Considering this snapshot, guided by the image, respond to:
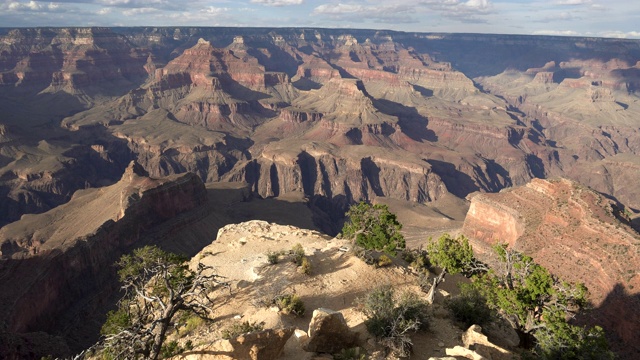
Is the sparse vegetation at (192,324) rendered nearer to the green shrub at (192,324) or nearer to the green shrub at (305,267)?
the green shrub at (192,324)

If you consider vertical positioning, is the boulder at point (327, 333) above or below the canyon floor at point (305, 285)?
above

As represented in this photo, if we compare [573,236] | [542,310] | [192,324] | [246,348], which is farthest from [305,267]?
[573,236]

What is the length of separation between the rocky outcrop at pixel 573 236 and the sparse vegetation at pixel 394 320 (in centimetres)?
2871

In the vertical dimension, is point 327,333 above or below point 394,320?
above

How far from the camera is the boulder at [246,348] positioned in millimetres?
16891

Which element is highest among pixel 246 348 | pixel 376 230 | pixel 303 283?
pixel 246 348

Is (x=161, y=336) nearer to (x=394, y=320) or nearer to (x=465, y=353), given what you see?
(x=394, y=320)

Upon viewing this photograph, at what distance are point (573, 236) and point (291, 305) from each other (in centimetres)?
4739

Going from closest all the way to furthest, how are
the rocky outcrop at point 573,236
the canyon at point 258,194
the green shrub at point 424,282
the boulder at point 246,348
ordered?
the boulder at point 246,348 → the green shrub at point 424,282 → the rocky outcrop at point 573,236 → the canyon at point 258,194

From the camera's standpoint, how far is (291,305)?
25.0 metres

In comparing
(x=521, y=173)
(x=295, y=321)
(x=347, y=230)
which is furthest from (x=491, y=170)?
(x=295, y=321)

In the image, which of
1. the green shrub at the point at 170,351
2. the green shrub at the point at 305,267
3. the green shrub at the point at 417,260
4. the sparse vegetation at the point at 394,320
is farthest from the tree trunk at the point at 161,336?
the green shrub at the point at 417,260

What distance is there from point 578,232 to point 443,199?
74032 mm

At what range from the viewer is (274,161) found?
15388cm
